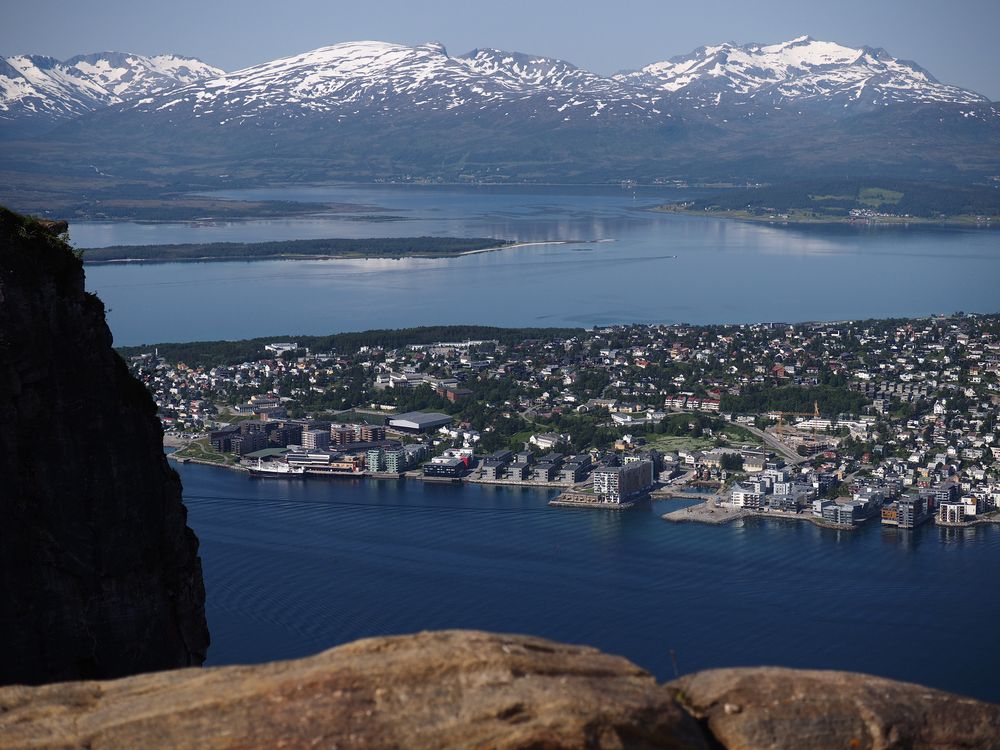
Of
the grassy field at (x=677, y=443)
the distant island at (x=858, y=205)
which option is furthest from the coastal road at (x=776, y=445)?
the distant island at (x=858, y=205)

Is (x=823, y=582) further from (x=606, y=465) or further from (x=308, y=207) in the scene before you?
(x=308, y=207)

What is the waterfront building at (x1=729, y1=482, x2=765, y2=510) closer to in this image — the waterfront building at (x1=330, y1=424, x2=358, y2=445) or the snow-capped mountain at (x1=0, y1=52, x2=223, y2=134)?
the waterfront building at (x1=330, y1=424, x2=358, y2=445)

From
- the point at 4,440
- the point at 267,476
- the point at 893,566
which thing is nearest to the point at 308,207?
the point at 267,476

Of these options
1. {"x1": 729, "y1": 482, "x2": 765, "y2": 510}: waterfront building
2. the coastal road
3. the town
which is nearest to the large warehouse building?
the town

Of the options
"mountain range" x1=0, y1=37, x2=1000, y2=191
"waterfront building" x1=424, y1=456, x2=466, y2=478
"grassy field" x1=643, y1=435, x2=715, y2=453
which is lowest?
"waterfront building" x1=424, y1=456, x2=466, y2=478

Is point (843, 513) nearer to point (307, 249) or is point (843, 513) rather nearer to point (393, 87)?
point (307, 249)

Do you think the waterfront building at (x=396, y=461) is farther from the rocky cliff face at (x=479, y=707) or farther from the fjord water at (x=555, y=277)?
the rocky cliff face at (x=479, y=707)

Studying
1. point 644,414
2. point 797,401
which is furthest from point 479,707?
point 797,401
